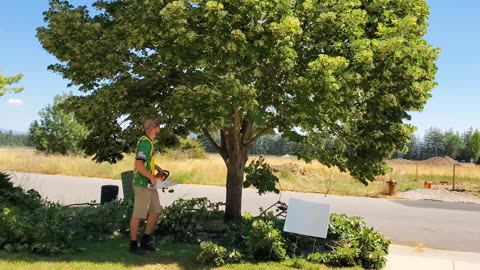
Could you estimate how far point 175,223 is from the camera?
8320 mm

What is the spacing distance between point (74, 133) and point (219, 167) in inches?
750

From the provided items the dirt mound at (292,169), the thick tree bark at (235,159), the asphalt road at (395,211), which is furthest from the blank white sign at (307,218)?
the dirt mound at (292,169)

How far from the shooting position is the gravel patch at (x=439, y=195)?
19938 millimetres

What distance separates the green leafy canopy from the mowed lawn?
73.6 inches

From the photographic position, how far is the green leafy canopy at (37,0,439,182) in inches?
253

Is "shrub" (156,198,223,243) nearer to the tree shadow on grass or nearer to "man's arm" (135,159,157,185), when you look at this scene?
the tree shadow on grass

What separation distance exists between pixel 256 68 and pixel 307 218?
90.4 inches

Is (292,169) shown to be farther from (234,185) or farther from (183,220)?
(183,220)

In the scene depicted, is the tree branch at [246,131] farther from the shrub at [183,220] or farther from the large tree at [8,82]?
the large tree at [8,82]

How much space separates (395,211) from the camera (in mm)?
15477

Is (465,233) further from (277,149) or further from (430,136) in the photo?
(430,136)

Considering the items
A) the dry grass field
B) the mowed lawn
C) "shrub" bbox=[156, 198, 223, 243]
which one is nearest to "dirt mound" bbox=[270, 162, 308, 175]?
the dry grass field

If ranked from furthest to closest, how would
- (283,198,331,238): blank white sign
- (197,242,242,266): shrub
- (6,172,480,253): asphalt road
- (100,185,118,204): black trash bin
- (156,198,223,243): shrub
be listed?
(100,185,118,204): black trash bin
(6,172,480,253): asphalt road
(156,198,223,243): shrub
(283,198,331,238): blank white sign
(197,242,242,266): shrub

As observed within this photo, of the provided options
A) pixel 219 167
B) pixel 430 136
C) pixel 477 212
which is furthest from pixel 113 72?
pixel 430 136
